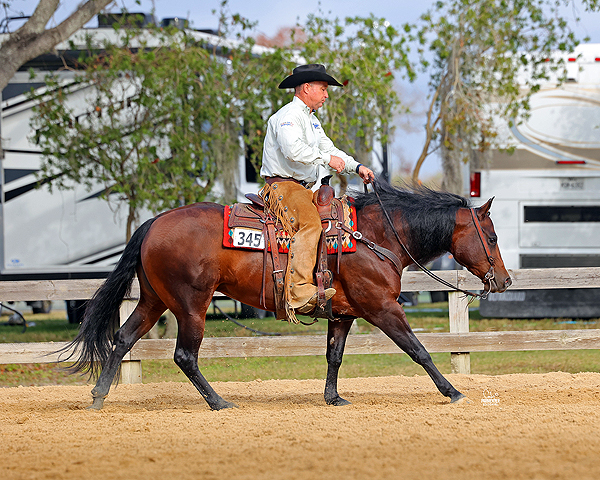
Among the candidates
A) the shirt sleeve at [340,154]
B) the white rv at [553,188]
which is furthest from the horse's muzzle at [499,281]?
the white rv at [553,188]

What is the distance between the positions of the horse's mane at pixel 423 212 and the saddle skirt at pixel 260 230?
0.36 metres

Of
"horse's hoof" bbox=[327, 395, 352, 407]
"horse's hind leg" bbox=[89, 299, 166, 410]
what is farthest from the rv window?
"horse's hind leg" bbox=[89, 299, 166, 410]

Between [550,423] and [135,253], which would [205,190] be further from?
[550,423]

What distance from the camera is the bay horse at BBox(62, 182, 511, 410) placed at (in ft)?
16.5

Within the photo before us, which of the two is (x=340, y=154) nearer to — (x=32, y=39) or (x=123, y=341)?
(x=123, y=341)

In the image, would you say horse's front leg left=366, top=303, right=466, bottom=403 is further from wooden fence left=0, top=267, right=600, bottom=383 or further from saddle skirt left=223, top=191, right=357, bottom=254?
wooden fence left=0, top=267, right=600, bottom=383

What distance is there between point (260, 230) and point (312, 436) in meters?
1.71

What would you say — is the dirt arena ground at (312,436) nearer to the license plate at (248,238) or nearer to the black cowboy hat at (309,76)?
the license plate at (248,238)

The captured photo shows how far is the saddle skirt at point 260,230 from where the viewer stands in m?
5.02

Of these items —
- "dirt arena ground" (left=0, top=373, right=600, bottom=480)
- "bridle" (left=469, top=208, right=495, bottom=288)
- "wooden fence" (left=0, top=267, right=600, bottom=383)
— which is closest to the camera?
"dirt arena ground" (left=0, top=373, right=600, bottom=480)

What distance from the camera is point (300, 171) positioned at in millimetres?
5258

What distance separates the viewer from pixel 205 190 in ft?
31.3

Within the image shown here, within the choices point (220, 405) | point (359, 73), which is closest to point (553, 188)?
point (359, 73)

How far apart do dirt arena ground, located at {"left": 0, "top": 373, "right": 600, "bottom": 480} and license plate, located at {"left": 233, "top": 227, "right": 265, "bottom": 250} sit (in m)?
1.25
